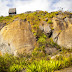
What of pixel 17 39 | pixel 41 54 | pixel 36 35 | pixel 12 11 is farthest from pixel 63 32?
pixel 12 11

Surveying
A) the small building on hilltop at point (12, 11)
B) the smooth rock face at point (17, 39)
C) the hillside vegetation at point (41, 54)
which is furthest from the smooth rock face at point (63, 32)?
the small building on hilltop at point (12, 11)

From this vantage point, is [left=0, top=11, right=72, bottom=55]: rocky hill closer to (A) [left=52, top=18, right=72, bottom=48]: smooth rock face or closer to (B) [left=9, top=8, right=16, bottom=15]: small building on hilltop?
(A) [left=52, top=18, right=72, bottom=48]: smooth rock face

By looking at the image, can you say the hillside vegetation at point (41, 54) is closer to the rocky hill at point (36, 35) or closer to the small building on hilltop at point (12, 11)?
the rocky hill at point (36, 35)

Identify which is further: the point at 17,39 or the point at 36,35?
the point at 36,35

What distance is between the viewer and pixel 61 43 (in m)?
12.5

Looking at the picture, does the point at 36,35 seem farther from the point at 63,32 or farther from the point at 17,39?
the point at 63,32

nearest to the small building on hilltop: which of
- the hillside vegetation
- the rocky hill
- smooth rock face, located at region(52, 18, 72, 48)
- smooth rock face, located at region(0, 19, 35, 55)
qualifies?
the hillside vegetation

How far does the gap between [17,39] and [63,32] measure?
22.2ft

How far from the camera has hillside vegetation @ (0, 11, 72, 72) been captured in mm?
5893

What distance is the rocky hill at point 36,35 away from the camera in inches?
458

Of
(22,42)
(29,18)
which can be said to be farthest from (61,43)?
(29,18)

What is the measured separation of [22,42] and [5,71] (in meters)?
5.99

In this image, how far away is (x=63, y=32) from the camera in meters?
13.2

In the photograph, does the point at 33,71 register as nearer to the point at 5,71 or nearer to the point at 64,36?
the point at 5,71
